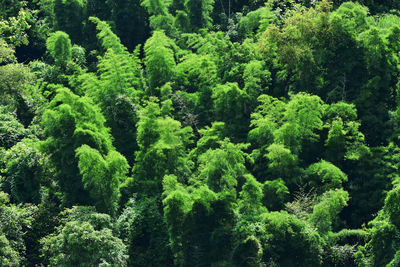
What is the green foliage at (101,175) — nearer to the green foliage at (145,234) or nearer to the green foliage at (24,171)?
A: the green foliage at (145,234)

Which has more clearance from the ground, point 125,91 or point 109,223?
point 125,91

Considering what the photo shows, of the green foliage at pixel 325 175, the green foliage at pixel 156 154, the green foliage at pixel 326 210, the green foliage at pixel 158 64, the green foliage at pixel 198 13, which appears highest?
the green foliage at pixel 198 13

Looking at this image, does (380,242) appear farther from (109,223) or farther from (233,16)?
(233,16)

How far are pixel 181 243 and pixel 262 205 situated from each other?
8.47ft

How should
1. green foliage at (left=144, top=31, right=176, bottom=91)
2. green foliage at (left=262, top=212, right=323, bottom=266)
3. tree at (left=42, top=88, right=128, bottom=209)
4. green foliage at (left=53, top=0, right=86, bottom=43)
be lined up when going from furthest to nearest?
→ green foliage at (left=53, top=0, right=86, bottom=43)
green foliage at (left=144, top=31, right=176, bottom=91)
tree at (left=42, top=88, right=128, bottom=209)
green foliage at (left=262, top=212, right=323, bottom=266)

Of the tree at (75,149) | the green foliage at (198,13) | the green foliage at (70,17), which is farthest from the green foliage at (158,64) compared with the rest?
the green foliage at (70,17)

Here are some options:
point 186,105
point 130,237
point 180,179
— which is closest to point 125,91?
point 186,105

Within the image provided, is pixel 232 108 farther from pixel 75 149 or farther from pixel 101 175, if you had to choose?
pixel 75 149

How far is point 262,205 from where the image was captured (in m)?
16.9

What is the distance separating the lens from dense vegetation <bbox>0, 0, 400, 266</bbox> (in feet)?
51.0

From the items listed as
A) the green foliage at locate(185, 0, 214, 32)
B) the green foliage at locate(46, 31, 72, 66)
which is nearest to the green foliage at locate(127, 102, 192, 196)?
the green foliage at locate(46, 31, 72, 66)

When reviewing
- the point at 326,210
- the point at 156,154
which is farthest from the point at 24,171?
the point at 326,210

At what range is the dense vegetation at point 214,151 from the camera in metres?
15.6

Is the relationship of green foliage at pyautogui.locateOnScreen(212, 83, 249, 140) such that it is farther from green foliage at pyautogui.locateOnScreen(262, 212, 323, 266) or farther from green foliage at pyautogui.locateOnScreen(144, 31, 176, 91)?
green foliage at pyautogui.locateOnScreen(262, 212, 323, 266)
